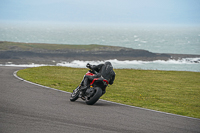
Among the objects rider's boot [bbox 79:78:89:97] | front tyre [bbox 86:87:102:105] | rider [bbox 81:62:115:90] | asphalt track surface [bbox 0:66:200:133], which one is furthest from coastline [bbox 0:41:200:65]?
asphalt track surface [bbox 0:66:200:133]

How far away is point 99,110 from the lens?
10688mm

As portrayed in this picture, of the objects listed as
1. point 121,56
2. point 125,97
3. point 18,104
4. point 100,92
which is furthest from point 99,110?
point 121,56

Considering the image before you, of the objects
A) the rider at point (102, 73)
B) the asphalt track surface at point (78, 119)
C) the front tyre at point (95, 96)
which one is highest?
the rider at point (102, 73)

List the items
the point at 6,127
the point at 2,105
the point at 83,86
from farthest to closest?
the point at 83,86 < the point at 2,105 < the point at 6,127

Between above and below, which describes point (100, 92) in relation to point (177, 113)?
above

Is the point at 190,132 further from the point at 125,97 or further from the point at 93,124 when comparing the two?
the point at 125,97

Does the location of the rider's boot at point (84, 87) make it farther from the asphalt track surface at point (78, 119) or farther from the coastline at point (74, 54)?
the coastline at point (74, 54)

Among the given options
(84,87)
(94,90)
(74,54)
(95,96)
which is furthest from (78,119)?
(74,54)

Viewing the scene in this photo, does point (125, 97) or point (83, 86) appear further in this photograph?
point (125, 97)

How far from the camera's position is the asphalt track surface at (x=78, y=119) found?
25.8ft

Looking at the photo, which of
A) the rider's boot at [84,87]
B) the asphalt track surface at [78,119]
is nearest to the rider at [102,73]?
the rider's boot at [84,87]

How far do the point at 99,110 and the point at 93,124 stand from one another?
222cm

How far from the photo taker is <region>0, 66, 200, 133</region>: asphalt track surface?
787 centimetres

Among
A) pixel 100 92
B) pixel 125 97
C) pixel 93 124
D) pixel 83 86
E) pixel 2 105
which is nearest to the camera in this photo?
pixel 93 124
